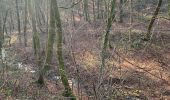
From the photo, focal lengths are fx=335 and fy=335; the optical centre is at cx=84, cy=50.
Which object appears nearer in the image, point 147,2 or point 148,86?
point 148,86

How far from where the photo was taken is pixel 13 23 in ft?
149

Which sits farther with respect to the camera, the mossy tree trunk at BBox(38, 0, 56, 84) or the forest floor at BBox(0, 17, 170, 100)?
the mossy tree trunk at BBox(38, 0, 56, 84)

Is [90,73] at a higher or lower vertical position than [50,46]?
lower

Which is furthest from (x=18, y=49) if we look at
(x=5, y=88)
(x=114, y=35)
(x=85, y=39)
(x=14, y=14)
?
(x=14, y=14)

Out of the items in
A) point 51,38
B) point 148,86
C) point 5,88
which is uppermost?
point 51,38

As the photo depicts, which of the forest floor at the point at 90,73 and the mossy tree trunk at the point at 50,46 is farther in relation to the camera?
the mossy tree trunk at the point at 50,46

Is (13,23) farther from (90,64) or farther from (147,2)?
(90,64)

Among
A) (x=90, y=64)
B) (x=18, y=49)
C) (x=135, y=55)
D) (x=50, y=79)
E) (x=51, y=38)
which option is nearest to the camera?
(x=51, y=38)

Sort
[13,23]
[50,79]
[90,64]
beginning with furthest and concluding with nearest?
[13,23], [90,64], [50,79]

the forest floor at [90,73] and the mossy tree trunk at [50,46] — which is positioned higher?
the mossy tree trunk at [50,46]

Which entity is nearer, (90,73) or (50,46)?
(90,73)

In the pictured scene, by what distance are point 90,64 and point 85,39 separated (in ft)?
27.2

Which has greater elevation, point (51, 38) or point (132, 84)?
point (51, 38)

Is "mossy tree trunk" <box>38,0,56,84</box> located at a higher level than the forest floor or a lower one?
higher
